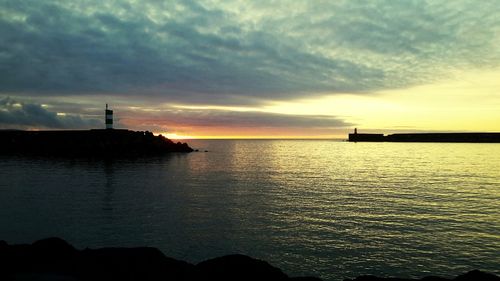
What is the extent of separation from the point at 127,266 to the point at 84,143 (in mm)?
105370

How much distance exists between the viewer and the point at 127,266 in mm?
12812

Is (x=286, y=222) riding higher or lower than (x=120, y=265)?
lower

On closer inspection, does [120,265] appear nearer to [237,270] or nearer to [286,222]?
[237,270]

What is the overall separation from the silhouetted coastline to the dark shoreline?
305 ft

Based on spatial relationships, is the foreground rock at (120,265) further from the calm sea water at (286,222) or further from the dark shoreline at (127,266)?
the calm sea water at (286,222)

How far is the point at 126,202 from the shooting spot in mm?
33562

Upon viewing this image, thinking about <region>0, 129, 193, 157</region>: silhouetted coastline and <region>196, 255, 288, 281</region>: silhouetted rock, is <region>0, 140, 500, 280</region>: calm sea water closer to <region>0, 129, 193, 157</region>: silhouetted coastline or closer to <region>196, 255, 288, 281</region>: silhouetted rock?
<region>196, 255, 288, 281</region>: silhouetted rock

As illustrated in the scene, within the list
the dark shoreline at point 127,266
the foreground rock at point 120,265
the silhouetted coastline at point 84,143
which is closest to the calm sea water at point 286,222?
the dark shoreline at point 127,266

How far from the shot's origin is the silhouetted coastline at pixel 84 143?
103750 millimetres

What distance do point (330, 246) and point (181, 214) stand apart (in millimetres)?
13641

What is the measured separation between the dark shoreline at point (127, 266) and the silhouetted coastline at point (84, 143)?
93030mm

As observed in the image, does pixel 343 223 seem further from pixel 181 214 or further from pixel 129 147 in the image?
pixel 129 147

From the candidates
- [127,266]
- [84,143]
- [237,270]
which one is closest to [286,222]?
[237,270]

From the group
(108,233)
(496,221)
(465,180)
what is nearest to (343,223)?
(496,221)
